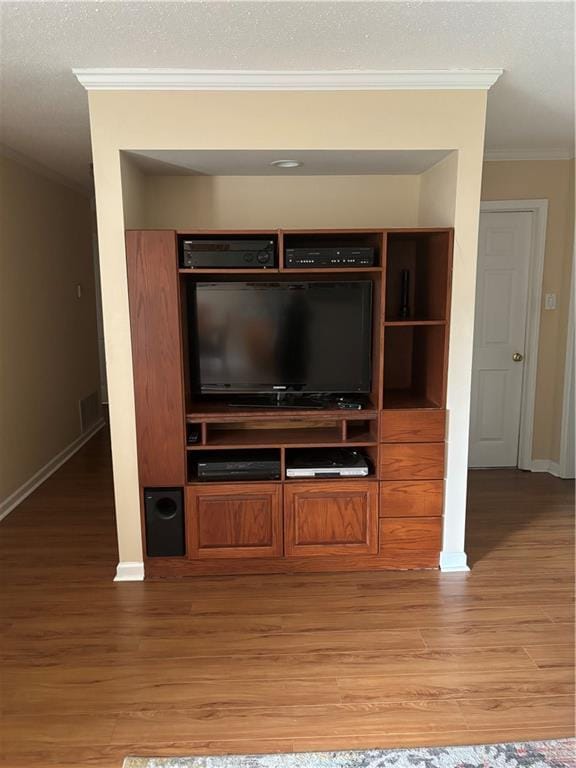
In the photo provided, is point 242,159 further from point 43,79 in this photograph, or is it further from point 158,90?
point 43,79

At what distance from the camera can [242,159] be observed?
275 centimetres

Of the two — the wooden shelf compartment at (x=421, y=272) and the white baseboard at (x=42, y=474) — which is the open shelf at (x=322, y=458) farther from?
the white baseboard at (x=42, y=474)

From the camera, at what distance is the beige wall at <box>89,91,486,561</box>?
8.27 ft

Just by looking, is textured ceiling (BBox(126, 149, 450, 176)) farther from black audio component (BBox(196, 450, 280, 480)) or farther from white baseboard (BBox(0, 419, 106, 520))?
white baseboard (BBox(0, 419, 106, 520))

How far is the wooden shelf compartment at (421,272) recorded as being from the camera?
9.07 feet

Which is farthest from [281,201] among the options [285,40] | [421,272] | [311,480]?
[311,480]

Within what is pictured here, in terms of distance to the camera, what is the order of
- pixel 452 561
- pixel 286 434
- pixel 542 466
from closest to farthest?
pixel 452 561
pixel 286 434
pixel 542 466

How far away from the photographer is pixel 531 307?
4.20 meters

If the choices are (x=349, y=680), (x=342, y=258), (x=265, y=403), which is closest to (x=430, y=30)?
(x=342, y=258)

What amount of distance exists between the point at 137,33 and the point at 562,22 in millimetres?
1549

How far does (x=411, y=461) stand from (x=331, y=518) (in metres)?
0.52

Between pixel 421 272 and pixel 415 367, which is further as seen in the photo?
pixel 415 367

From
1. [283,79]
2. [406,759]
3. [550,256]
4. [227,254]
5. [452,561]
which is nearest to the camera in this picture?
[406,759]

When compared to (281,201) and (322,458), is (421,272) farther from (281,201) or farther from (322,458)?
(322,458)
